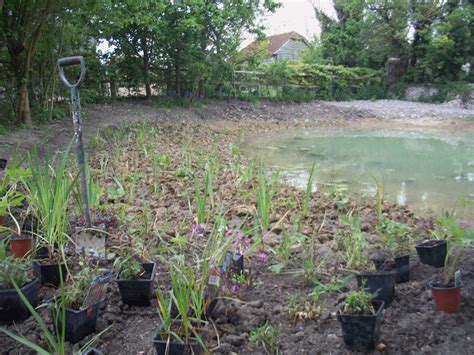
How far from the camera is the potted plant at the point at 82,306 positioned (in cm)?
205

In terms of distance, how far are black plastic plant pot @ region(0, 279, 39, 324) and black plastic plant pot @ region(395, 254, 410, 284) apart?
2037mm

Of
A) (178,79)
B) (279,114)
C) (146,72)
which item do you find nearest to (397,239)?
(146,72)

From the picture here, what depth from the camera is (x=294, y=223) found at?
382 centimetres

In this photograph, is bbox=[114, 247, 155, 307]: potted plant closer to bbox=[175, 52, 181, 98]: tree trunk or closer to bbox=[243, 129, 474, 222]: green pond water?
bbox=[243, 129, 474, 222]: green pond water

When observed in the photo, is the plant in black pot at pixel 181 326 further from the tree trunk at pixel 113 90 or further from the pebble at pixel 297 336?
the tree trunk at pixel 113 90

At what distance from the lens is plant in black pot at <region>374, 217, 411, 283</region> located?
107 inches

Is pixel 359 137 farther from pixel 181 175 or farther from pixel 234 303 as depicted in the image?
pixel 234 303

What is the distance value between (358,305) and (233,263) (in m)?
0.86

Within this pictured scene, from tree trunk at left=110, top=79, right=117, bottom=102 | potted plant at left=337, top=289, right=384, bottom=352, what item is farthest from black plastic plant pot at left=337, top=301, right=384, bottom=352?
tree trunk at left=110, top=79, right=117, bottom=102

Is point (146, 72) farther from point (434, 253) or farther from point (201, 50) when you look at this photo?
point (434, 253)

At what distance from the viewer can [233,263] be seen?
2668 millimetres

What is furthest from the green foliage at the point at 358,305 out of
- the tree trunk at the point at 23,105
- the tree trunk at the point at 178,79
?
the tree trunk at the point at 178,79

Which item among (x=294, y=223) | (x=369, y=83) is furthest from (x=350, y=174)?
(x=369, y=83)

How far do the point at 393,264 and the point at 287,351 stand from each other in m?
1.03
